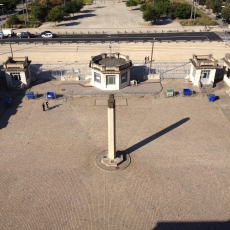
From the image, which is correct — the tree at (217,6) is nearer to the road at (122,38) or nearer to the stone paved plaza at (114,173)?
the road at (122,38)

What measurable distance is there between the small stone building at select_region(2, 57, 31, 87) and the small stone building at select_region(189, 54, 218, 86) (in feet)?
86.5

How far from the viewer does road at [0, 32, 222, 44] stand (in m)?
67.1

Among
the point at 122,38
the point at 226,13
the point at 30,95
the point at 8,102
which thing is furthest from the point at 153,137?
the point at 226,13

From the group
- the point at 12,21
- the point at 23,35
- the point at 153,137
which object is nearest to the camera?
the point at 153,137

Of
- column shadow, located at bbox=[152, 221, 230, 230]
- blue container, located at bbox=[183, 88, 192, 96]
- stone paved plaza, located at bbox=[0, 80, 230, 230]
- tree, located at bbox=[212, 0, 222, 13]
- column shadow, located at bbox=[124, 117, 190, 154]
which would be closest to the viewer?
column shadow, located at bbox=[152, 221, 230, 230]

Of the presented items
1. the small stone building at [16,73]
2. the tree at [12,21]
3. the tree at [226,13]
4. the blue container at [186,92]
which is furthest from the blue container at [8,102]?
the tree at [226,13]

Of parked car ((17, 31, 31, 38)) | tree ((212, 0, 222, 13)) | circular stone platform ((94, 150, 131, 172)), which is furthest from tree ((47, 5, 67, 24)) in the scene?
circular stone platform ((94, 150, 131, 172))

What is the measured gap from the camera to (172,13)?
88.6 meters

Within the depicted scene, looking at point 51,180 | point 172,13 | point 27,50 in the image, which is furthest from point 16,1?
point 51,180

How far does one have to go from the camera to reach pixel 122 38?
6862 centimetres

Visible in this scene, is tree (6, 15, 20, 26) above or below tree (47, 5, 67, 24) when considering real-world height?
below

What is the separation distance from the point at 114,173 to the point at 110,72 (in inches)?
720

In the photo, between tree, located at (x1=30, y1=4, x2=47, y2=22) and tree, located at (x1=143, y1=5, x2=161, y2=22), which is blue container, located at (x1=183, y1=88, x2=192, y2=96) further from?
tree, located at (x1=30, y1=4, x2=47, y2=22)

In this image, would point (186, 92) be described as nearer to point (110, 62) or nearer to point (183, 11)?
point (110, 62)
